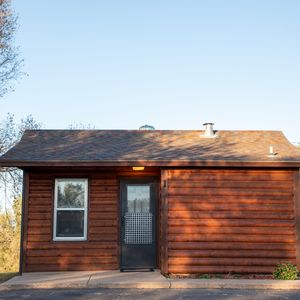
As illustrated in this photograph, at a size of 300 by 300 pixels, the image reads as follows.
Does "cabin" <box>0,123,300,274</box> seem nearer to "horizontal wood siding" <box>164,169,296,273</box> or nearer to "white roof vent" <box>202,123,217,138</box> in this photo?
"horizontal wood siding" <box>164,169,296,273</box>

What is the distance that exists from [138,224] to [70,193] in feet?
6.23

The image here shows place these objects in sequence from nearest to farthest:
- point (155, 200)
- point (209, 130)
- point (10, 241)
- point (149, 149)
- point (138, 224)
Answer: point (138, 224)
point (155, 200)
point (149, 149)
point (209, 130)
point (10, 241)

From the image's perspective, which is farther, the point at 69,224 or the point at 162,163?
the point at 69,224

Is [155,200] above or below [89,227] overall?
above

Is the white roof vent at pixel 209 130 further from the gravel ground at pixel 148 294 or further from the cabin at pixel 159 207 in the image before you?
the gravel ground at pixel 148 294

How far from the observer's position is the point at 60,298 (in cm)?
844

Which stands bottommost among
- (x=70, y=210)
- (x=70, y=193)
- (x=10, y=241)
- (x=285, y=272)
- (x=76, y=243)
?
(x=10, y=241)

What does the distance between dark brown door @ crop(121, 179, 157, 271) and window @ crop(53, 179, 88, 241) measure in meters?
1.01

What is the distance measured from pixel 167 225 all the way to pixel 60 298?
3.43 meters

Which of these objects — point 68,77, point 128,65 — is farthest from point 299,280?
point 68,77

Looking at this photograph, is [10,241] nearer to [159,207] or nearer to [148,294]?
[159,207]

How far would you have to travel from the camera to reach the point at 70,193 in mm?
11859

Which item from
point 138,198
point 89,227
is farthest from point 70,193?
point 138,198

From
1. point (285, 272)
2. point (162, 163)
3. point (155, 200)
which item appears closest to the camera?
point (285, 272)
